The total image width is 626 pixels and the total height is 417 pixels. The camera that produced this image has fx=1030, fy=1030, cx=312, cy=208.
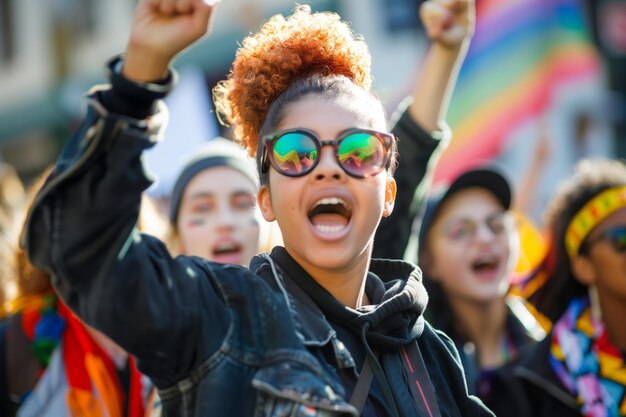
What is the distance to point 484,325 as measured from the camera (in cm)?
470

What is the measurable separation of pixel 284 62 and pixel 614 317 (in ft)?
8.03

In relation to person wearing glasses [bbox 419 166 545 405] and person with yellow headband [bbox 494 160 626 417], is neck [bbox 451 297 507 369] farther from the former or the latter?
person with yellow headband [bbox 494 160 626 417]

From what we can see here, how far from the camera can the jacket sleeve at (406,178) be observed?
3281mm

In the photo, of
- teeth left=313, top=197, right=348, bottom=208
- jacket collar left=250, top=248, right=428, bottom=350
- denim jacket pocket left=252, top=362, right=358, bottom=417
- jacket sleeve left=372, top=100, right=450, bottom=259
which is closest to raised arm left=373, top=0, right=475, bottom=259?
jacket sleeve left=372, top=100, right=450, bottom=259

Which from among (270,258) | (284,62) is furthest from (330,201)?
(284,62)

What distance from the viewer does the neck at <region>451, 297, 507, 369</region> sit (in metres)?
4.62

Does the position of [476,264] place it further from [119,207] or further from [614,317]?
[119,207]

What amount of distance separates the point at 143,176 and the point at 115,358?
7.89 feet

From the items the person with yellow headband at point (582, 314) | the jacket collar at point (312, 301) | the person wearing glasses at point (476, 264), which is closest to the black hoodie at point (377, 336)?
the jacket collar at point (312, 301)

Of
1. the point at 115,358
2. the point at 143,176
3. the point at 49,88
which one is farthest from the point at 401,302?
the point at 49,88

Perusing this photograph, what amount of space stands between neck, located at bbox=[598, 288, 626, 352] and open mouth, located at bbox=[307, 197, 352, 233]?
240cm

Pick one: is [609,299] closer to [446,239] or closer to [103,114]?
[446,239]

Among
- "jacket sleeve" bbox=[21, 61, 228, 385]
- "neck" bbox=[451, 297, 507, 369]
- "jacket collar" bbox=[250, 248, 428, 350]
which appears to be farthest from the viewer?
"neck" bbox=[451, 297, 507, 369]

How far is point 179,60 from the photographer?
15375mm
